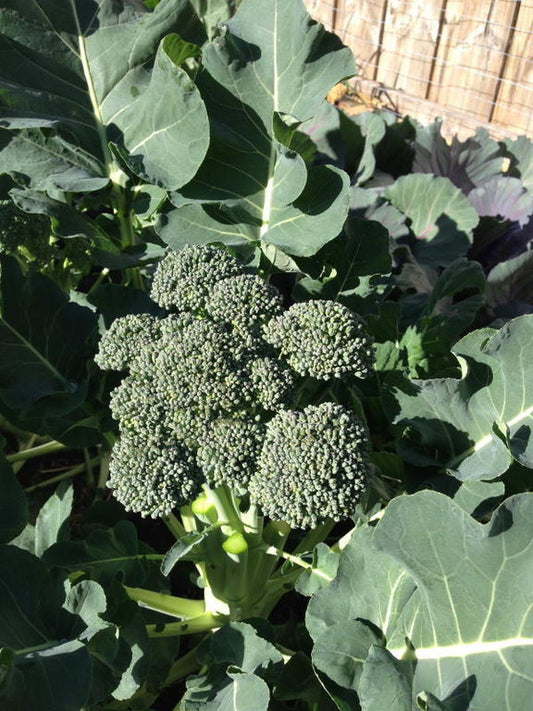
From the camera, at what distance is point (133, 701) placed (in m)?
1.33

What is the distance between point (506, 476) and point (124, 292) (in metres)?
0.79

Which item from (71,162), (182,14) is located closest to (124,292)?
(71,162)

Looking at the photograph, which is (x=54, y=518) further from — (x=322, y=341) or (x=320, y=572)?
(x=322, y=341)

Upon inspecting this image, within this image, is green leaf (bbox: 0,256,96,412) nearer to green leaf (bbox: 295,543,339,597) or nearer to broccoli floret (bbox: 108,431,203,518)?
broccoli floret (bbox: 108,431,203,518)

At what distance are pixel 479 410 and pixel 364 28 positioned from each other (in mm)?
3322

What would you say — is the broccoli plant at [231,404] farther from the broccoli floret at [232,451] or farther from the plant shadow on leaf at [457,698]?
the plant shadow on leaf at [457,698]

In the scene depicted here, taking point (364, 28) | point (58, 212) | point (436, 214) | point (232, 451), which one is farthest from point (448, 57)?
point (232, 451)

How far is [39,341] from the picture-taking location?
1.32 m

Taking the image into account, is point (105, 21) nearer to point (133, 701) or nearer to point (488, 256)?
point (488, 256)

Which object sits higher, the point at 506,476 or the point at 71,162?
the point at 71,162

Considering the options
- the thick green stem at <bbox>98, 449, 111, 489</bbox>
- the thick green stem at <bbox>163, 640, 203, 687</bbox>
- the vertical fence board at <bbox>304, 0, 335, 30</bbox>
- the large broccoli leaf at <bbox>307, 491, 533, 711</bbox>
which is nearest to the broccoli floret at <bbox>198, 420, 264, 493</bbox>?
the large broccoli leaf at <bbox>307, 491, 533, 711</bbox>

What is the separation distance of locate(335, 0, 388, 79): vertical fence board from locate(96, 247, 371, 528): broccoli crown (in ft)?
10.2

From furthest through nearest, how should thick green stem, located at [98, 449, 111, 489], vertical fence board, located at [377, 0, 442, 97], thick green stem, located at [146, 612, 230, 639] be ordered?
1. vertical fence board, located at [377, 0, 442, 97]
2. thick green stem, located at [98, 449, 111, 489]
3. thick green stem, located at [146, 612, 230, 639]

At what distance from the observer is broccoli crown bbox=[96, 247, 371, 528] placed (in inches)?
40.9
